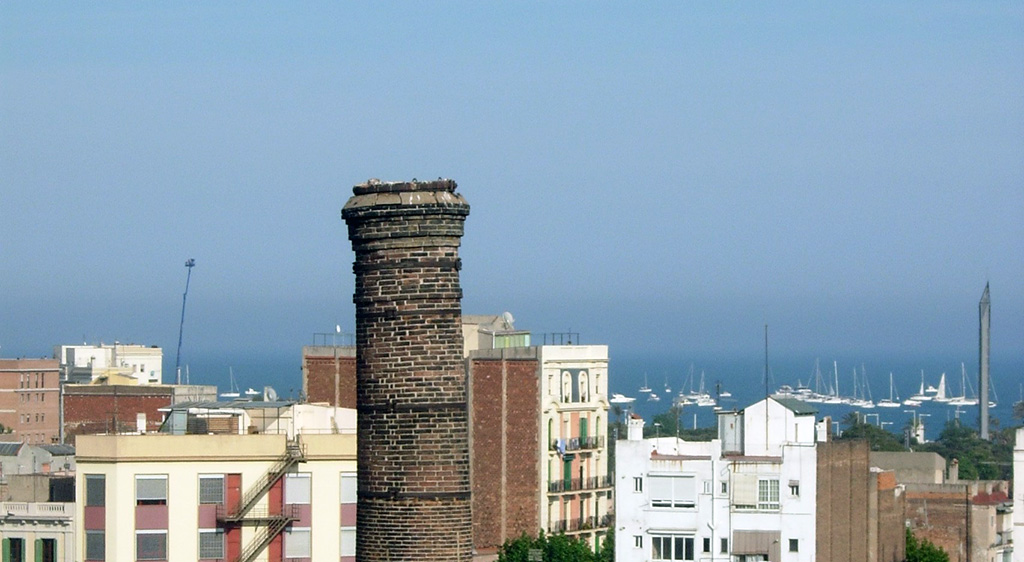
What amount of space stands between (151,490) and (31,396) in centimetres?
9356

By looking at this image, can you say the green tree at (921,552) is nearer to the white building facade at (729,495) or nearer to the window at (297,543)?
the white building facade at (729,495)

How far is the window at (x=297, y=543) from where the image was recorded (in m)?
56.8

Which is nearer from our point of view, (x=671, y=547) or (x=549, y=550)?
(x=671, y=547)

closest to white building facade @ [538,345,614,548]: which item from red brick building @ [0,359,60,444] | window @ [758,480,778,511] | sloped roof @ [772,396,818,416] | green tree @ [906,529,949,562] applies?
green tree @ [906,529,949,562]

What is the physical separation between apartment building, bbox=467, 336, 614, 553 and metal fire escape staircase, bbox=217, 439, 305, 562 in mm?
29570

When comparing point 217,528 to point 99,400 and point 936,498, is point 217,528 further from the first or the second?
point 99,400

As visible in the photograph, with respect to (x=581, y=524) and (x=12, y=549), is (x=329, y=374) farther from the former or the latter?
(x=12, y=549)

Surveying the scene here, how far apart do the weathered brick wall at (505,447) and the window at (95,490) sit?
31.6m

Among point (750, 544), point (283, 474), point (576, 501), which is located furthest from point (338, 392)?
point (283, 474)

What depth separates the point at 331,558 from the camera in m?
56.5

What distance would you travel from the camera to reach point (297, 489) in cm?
5719

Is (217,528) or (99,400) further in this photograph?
(99,400)

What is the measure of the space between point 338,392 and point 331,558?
30712mm

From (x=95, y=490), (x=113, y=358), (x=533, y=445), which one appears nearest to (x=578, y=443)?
(x=533, y=445)
